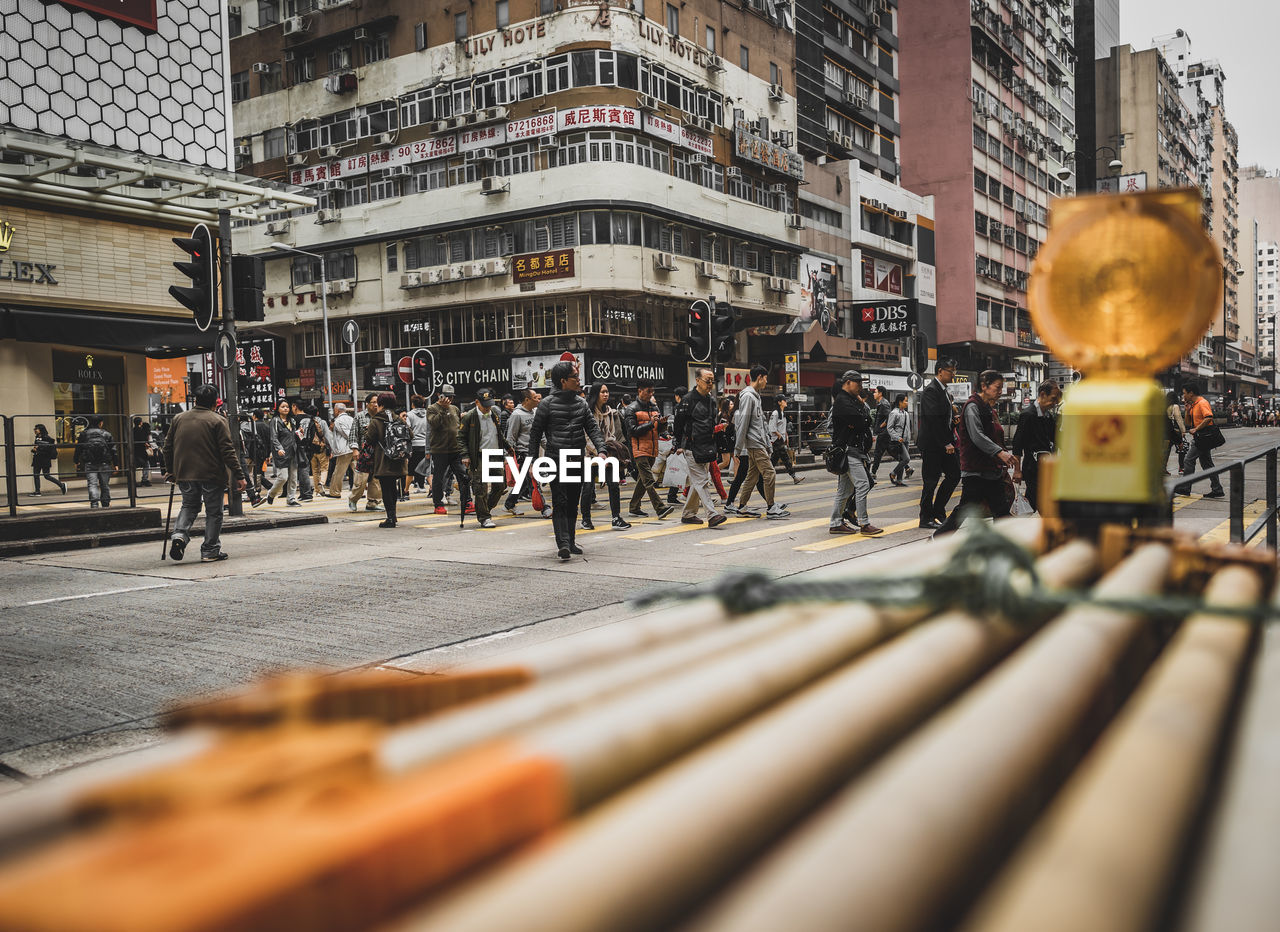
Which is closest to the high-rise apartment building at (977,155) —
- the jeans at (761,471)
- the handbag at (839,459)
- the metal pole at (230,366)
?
the jeans at (761,471)

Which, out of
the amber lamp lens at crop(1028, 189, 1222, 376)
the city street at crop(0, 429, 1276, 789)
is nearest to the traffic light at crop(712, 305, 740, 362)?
the city street at crop(0, 429, 1276, 789)

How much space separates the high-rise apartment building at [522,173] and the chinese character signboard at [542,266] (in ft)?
0.19

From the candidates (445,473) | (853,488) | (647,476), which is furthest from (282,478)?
(853,488)

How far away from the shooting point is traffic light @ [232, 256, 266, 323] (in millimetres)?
14344

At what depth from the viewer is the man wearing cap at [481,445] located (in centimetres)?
1308

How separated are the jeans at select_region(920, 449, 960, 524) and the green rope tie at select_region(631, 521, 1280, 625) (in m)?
9.28

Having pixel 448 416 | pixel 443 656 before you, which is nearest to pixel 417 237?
pixel 448 416

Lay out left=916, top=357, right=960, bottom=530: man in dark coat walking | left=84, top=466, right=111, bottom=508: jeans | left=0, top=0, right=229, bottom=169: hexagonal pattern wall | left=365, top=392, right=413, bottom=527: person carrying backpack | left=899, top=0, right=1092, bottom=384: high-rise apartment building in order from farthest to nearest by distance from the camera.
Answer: left=899, top=0, right=1092, bottom=384: high-rise apartment building, left=0, top=0, right=229, bottom=169: hexagonal pattern wall, left=365, top=392, right=413, bottom=527: person carrying backpack, left=84, top=466, right=111, bottom=508: jeans, left=916, top=357, right=960, bottom=530: man in dark coat walking

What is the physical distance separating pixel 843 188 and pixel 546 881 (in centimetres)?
5112

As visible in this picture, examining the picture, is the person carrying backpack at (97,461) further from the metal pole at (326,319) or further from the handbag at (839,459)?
the metal pole at (326,319)

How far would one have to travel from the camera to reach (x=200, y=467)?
33.3 feet

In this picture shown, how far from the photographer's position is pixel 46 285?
18297 millimetres

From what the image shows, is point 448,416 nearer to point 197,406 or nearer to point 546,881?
point 197,406

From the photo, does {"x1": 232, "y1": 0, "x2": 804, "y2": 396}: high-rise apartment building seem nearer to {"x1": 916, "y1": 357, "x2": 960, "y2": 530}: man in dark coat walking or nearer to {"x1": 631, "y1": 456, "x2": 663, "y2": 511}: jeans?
{"x1": 631, "y1": 456, "x2": 663, "y2": 511}: jeans
